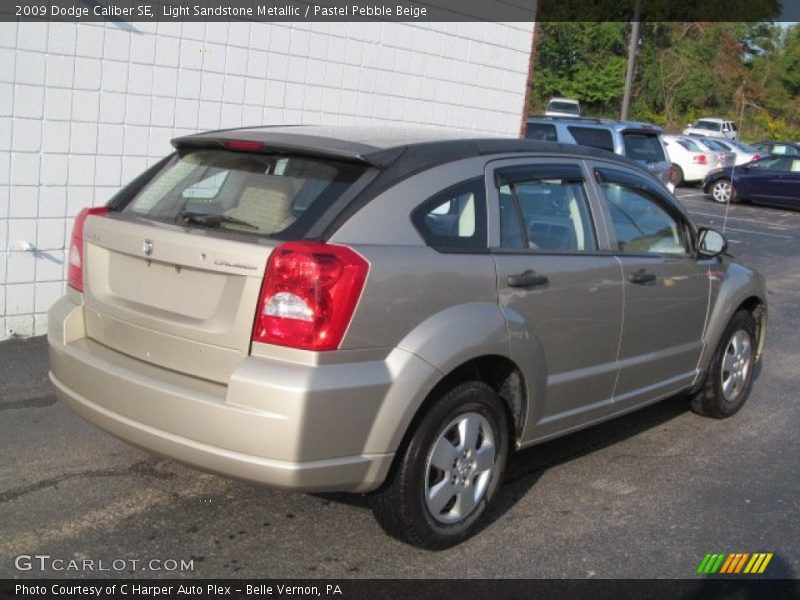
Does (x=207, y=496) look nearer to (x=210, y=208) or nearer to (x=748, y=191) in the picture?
(x=210, y=208)

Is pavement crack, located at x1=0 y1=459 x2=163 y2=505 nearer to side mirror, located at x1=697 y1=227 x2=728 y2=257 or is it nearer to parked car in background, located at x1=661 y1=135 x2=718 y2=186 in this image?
side mirror, located at x1=697 y1=227 x2=728 y2=257

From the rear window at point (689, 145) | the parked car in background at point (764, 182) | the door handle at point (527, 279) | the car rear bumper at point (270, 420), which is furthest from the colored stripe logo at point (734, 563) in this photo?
the rear window at point (689, 145)

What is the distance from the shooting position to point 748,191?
79.4ft

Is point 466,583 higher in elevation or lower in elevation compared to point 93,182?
lower

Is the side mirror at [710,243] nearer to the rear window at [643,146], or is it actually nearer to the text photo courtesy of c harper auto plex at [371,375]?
the text photo courtesy of c harper auto plex at [371,375]

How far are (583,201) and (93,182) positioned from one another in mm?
3977

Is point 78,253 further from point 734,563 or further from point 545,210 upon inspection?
point 734,563

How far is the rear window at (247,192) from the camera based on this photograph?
12.6ft

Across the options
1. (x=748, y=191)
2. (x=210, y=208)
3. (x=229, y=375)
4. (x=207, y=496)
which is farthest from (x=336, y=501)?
(x=748, y=191)

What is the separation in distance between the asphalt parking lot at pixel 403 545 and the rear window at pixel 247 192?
133 centimetres

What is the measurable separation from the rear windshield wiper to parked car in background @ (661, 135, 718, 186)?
984 inches

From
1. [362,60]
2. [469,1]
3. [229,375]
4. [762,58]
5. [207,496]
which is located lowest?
[207,496]

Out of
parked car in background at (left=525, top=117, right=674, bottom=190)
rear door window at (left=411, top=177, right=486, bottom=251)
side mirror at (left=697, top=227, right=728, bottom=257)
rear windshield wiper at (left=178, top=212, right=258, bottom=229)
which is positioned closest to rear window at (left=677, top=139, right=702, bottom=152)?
parked car in background at (left=525, top=117, right=674, bottom=190)

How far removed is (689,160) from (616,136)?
1276cm
